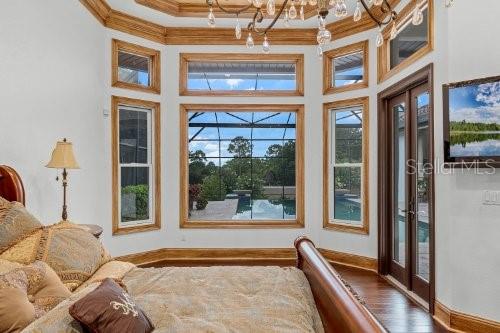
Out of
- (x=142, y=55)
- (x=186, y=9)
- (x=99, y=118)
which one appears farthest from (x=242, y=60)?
(x=99, y=118)

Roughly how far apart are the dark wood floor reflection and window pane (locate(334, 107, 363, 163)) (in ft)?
5.50

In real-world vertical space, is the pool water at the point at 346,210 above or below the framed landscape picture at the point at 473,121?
below

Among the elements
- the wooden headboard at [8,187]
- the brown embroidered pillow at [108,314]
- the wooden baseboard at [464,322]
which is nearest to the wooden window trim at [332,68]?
the wooden baseboard at [464,322]

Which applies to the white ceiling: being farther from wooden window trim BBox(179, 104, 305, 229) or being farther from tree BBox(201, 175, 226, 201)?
tree BBox(201, 175, 226, 201)

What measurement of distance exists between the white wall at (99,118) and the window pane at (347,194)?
30 centimetres

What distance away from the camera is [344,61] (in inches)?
212

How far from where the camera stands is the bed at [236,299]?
1455mm

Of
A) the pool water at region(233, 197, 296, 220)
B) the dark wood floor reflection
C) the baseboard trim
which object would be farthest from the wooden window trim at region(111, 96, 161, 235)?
the dark wood floor reflection

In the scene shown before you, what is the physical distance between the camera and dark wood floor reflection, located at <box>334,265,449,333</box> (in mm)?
3282

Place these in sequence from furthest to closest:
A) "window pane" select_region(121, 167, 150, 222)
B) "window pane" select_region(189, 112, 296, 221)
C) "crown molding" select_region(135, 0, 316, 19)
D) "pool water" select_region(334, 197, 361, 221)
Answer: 1. "window pane" select_region(189, 112, 296, 221)
2. "pool water" select_region(334, 197, 361, 221)
3. "window pane" select_region(121, 167, 150, 222)
4. "crown molding" select_region(135, 0, 316, 19)

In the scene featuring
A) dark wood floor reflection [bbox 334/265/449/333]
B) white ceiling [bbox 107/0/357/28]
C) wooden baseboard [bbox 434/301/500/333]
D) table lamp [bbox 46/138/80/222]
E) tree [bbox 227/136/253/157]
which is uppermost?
white ceiling [bbox 107/0/357/28]

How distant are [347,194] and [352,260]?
974 mm

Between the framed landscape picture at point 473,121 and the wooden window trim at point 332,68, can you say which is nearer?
the framed landscape picture at point 473,121

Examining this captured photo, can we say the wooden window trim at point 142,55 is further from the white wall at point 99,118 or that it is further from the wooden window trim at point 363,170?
the wooden window trim at point 363,170
